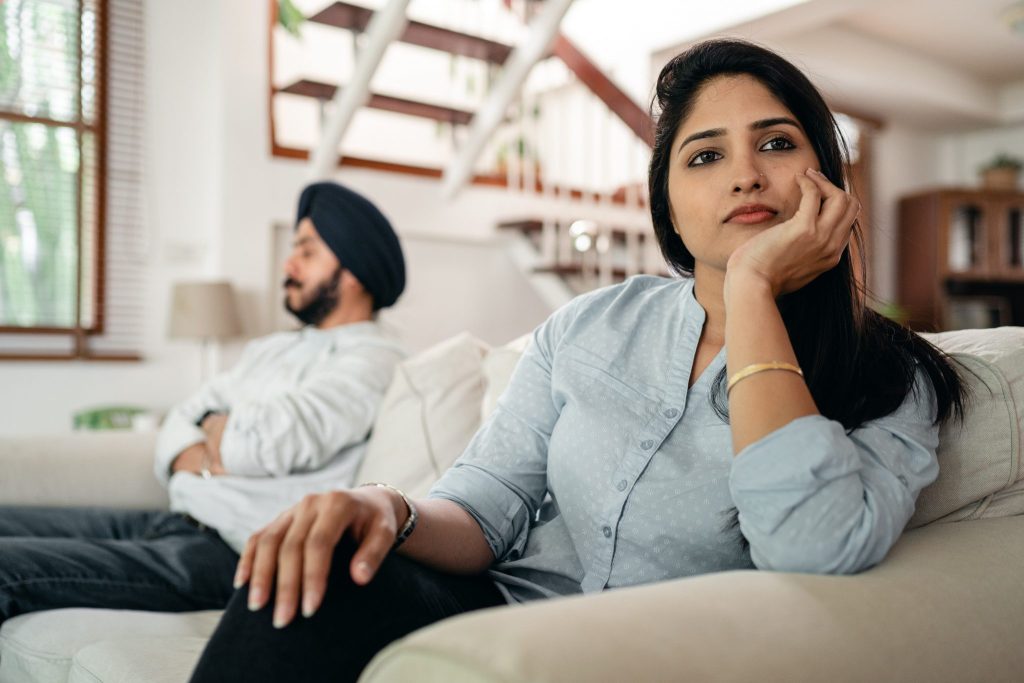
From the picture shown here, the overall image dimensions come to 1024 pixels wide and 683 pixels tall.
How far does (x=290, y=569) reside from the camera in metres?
0.82

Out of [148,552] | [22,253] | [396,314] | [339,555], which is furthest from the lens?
[396,314]

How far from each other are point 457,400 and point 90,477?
100 cm

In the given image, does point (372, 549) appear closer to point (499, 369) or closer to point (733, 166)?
point (733, 166)

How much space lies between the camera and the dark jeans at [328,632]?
0.79 metres

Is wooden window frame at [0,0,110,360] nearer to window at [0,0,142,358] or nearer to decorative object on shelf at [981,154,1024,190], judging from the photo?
window at [0,0,142,358]

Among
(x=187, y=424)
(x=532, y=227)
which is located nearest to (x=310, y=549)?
(x=187, y=424)

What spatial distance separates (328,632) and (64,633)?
33.6 inches

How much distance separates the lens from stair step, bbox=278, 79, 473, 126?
4113 millimetres

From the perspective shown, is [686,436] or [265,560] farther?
[686,436]

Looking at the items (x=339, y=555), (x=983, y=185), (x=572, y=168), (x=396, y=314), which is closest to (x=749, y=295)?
(x=339, y=555)

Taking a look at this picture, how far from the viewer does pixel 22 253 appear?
3861 mm

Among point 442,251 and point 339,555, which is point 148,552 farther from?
point 442,251

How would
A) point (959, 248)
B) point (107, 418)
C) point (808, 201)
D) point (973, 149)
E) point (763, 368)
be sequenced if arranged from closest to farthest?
point (763, 368)
point (808, 201)
point (107, 418)
point (959, 248)
point (973, 149)

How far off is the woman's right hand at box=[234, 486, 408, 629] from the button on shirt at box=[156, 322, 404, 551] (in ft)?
3.76
